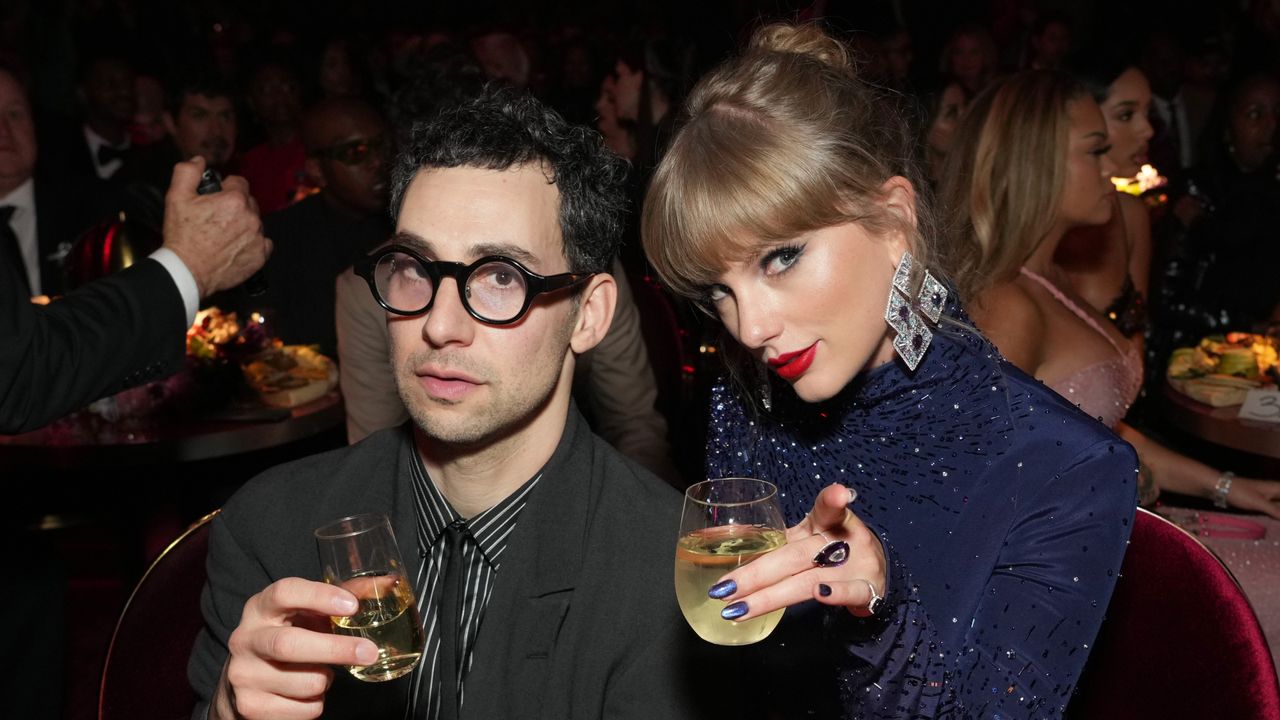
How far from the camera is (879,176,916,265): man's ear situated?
5.50ft

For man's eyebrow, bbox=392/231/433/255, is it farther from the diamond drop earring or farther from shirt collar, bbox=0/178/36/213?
shirt collar, bbox=0/178/36/213

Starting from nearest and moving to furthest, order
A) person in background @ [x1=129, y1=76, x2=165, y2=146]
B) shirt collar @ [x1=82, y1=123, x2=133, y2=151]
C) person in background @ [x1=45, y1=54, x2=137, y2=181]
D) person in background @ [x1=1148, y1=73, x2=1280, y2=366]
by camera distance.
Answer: person in background @ [x1=1148, y1=73, x2=1280, y2=366] < person in background @ [x1=45, y1=54, x2=137, y2=181] < shirt collar @ [x1=82, y1=123, x2=133, y2=151] < person in background @ [x1=129, y1=76, x2=165, y2=146]

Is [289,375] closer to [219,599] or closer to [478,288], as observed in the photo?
[219,599]

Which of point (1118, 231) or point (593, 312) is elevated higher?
point (593, 312)

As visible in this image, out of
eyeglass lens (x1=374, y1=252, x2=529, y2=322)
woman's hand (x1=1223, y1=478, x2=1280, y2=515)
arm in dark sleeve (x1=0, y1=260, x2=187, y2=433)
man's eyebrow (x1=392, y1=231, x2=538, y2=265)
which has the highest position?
man's eyebrow (x1=392, y1=231, x2=538, y2=265)

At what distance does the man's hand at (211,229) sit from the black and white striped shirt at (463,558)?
879mm

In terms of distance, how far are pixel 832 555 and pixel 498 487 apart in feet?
2.16

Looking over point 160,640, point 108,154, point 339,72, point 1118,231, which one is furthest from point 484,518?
point 339,72

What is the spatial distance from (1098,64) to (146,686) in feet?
10.4

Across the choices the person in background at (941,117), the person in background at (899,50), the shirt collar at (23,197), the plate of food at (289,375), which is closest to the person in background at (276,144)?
the shirt collar at (23,197)

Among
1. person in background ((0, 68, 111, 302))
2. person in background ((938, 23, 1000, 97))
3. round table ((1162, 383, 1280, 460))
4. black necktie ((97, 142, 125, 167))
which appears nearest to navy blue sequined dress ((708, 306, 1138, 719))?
round table ((1162, 383, 1280, 460))

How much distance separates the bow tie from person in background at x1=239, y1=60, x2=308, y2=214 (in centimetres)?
76

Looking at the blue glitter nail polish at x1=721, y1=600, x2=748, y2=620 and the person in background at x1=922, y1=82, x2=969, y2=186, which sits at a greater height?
the blue glitter nail polish at x1=721, y1=600, x2=748, y2=620

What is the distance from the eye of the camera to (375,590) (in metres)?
1.24
